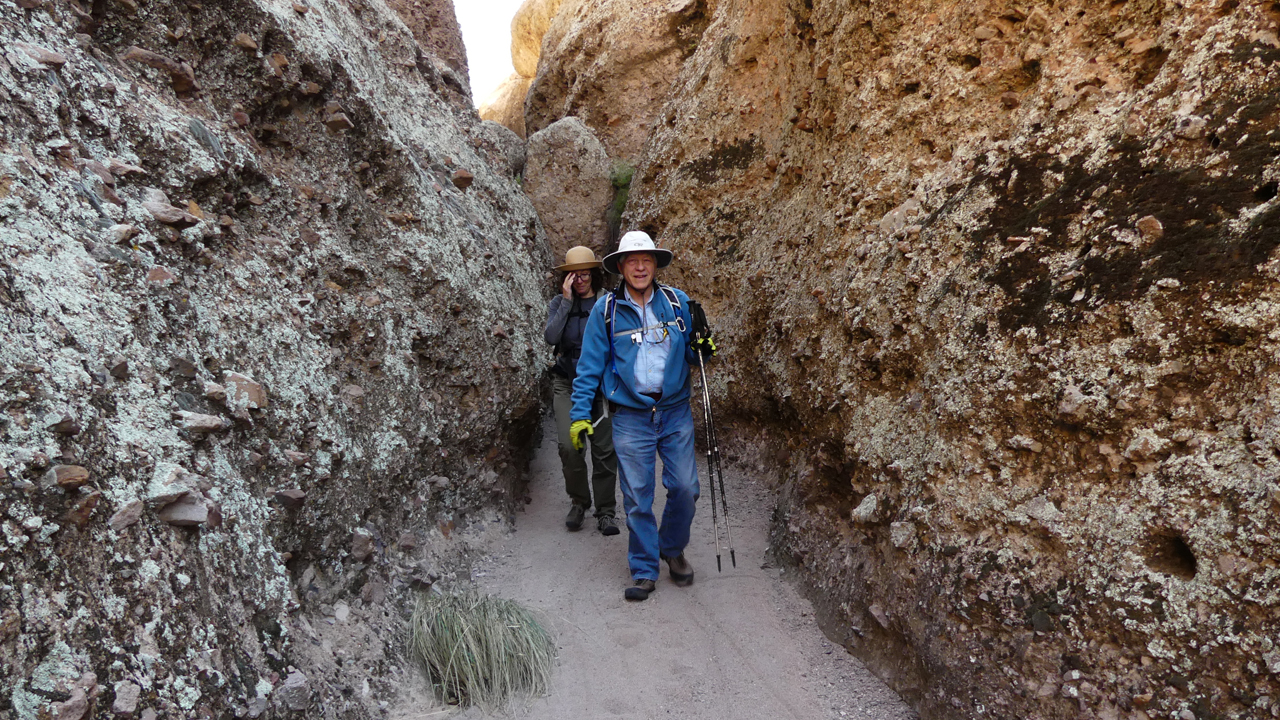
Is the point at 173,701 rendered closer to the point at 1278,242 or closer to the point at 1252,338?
the point at 1252,338

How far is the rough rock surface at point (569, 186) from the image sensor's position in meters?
9.36

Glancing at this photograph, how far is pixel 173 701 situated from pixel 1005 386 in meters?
3.36

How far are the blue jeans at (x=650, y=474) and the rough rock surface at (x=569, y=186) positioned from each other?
4872mm

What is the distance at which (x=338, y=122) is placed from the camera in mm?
5180

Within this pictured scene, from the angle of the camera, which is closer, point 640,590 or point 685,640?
point 685,640

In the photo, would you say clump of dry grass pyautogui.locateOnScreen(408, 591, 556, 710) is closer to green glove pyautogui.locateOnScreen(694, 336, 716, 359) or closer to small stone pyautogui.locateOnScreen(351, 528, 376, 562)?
small stone pyautogui.locateOnScreen(351, 528, 376, 562)

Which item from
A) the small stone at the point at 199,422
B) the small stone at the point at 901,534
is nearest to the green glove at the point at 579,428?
the small stone at the point at 901,534

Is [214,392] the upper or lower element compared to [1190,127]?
lower

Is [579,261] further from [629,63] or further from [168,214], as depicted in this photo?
[629,63]

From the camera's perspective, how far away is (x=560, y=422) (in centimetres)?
624

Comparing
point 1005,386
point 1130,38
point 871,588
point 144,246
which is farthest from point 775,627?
point 144,246

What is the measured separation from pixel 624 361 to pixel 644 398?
10.4 inches

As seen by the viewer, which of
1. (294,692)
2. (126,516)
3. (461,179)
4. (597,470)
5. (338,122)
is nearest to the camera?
(126,516)

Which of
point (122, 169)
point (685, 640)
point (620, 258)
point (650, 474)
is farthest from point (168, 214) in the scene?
point (685, 640)
